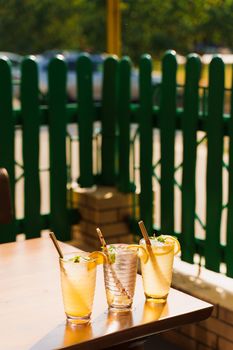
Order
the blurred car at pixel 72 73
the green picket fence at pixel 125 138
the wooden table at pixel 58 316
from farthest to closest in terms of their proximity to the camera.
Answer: the blurred car at pixel 72 73 → the green picket fence at pixel 125 138 → the wooden table at pixel 58 316

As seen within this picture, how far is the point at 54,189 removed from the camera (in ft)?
14.7

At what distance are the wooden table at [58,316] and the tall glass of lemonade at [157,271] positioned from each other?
1.3 inches

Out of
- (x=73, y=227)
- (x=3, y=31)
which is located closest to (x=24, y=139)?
(x=73, y=227)

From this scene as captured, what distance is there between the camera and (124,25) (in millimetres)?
11453

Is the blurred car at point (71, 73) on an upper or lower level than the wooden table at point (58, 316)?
upper

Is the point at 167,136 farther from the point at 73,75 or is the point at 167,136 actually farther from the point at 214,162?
the point at 73,75

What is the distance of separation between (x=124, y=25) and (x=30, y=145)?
740 centimetres

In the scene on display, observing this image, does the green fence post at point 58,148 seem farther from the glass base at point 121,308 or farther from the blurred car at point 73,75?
the blurred car at point 73,75

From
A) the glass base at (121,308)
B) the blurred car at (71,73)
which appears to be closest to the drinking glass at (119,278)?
the glass base at (121,308)

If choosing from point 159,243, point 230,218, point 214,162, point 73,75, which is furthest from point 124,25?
point 159,243

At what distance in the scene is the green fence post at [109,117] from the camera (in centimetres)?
463

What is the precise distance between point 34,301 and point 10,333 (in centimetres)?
22

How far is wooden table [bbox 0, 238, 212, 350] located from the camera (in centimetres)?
187

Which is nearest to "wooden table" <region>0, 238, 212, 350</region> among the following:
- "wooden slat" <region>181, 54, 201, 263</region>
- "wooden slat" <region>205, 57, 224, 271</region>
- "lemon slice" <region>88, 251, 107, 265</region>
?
"lemon slice" <region>88, 251, 107, 265</region>
